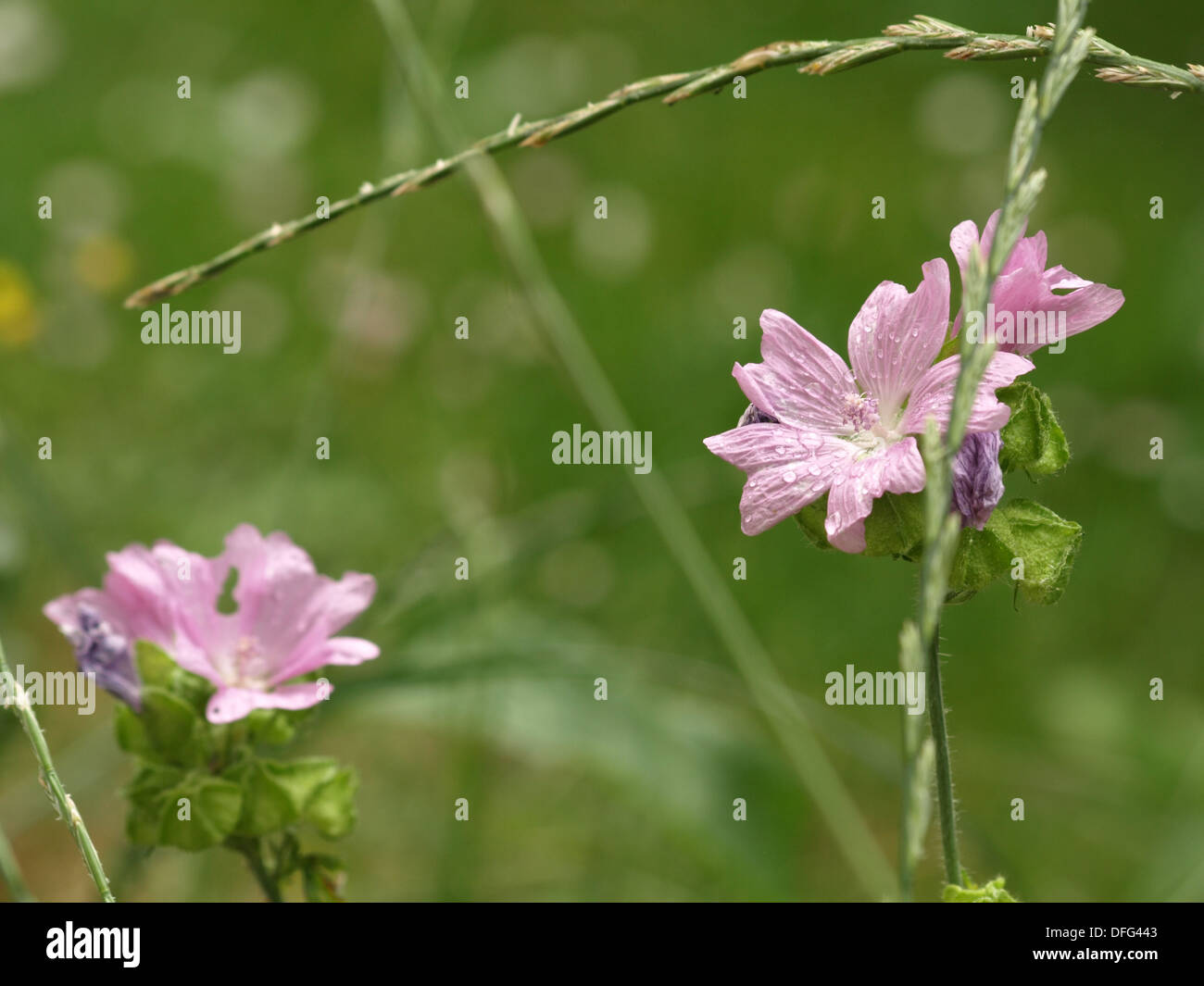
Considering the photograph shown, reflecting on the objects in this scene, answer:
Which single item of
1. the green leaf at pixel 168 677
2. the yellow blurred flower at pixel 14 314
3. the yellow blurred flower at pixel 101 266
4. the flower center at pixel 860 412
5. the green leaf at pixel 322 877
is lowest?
the green leaf at pixel 322 877

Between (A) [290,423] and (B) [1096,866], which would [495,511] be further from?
(B) [1096,866]

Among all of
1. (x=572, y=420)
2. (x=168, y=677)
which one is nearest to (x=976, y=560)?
(x=168, y=677)

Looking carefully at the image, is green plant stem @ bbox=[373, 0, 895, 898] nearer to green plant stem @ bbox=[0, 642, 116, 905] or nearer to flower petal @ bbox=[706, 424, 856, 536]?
flower petal @ bbox=[706, 424, 856, 536]

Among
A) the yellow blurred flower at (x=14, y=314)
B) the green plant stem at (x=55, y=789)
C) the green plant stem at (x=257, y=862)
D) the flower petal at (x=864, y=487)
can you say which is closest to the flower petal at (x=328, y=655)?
the green plant stem at (x=257, y=862)

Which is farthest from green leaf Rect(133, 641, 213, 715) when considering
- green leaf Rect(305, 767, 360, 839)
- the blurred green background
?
the blurred green background

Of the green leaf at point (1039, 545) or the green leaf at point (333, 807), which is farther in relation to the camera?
the green leaf at point (333, 807)

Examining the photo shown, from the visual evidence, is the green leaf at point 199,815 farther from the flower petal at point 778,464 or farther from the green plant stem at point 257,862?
the flower petal at point 778,464

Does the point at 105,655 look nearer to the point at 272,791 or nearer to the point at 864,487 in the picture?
the point at 272,791
